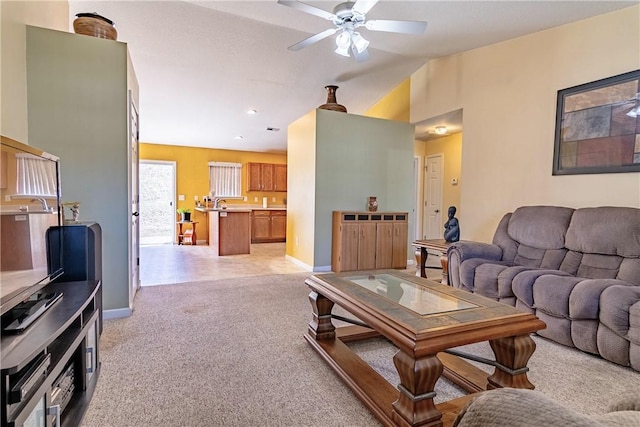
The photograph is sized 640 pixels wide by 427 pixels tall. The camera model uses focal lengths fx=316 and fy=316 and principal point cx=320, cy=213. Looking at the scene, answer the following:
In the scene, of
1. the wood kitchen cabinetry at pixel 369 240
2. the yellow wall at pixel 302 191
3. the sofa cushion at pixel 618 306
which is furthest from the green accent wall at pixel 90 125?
the sofa cushion at pixel 618 306

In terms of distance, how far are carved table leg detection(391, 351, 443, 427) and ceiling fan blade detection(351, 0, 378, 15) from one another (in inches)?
96.8

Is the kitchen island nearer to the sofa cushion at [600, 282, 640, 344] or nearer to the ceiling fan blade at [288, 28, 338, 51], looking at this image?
the ceiling fan blade at [288, 28, 338, 51]

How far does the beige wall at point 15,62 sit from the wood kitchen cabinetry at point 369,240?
349 cm

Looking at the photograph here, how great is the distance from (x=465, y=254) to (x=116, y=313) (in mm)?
3361

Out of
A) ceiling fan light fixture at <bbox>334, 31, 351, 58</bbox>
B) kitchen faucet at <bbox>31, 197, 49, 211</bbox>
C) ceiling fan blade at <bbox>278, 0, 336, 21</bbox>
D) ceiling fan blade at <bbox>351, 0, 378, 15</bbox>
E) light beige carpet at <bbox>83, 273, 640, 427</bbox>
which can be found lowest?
light beige carpet at <bbox>83, 273, 640, 427</bbox>

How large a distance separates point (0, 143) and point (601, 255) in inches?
155

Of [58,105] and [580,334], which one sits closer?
[580,334]

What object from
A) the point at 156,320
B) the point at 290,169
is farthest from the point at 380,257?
the point at 156,320

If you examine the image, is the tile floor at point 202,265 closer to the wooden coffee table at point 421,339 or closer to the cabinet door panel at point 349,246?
the cabinet door panel at point 349,246

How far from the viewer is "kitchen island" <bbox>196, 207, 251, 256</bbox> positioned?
5.99 meters

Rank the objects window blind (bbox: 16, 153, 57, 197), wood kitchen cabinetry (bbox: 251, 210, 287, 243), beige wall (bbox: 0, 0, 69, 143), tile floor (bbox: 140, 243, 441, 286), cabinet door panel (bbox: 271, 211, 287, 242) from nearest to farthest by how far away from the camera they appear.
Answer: window blind (bbox: 16, 153, 57, 197), beige wall (bbox: 0, 0, 69, 143), tile floor (bbox: 140, 243, 441, 286), wood kitchen cabinetry (bbox: 251, 210, 287, 243), cabinet door panel (bbox: 271, 211, 287, 242)

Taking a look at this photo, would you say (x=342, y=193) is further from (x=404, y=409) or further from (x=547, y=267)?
(x=404, y=409)

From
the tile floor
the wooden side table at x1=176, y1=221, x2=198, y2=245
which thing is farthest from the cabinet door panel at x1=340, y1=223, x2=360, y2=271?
the wooden side table at x1=176, y1=221, x2=198, y2=245

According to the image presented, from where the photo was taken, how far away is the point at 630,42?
2789 mm
